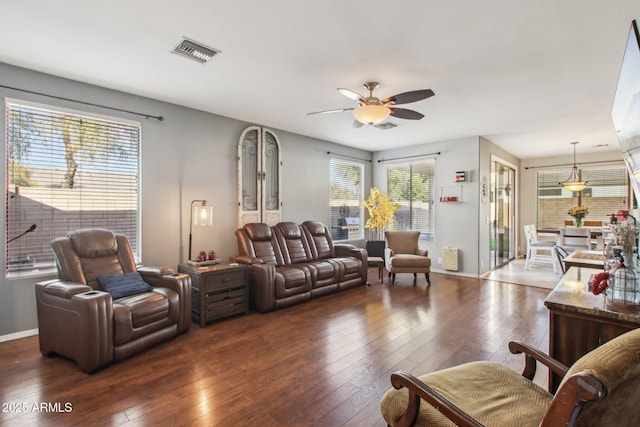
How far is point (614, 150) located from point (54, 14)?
1013 cm

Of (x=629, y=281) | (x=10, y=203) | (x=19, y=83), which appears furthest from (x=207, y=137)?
(x=629, y=281)

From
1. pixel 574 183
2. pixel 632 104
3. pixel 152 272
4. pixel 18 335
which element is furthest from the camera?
pixel 574 183

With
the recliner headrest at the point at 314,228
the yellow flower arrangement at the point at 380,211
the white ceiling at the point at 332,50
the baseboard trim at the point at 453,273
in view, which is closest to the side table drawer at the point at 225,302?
the recliner headrest at the point at 314,228

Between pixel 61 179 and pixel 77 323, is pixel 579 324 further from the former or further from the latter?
pixel 61 179

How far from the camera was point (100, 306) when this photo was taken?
2531 millimetres

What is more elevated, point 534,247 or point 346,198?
point 346,198

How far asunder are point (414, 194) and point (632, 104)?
17.0 ft

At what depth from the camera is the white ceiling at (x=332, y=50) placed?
227 centimetres

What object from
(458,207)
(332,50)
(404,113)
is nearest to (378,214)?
(458,207)

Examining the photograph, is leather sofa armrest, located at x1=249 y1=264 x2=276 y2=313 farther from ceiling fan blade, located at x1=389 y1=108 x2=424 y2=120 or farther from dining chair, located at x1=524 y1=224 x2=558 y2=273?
dining chair, located at x1=524 y1=224 x2=558 y2=273

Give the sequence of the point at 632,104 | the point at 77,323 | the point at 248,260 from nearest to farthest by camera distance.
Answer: the point at 632,104
the point at 77,323
the point at 248,260

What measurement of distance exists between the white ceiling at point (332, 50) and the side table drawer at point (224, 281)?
220 cm

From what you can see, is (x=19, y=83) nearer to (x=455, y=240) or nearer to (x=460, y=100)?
(x=460, y=100)

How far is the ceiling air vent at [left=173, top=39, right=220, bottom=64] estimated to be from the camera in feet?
8.96
